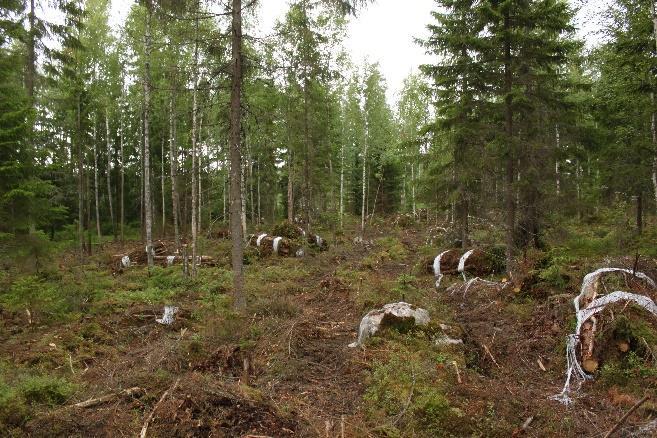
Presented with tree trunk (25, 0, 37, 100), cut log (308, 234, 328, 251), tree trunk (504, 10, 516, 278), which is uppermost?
tree trunk (25, 0, 37, 100)

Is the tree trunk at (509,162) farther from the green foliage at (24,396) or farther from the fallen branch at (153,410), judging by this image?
the green foliage at (24,396)

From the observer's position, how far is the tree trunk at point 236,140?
9.57 metres

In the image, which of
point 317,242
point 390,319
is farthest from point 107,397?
point 317,242

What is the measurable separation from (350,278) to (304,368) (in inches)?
268

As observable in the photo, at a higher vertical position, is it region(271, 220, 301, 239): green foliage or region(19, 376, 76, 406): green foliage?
region(271, 220, 301, 239): green foliage

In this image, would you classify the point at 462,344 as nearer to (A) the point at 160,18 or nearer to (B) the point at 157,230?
(A) the point at 160,18

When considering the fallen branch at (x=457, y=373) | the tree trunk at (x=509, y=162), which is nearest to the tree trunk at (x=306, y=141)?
the tree trunk at (x=509, y=162)

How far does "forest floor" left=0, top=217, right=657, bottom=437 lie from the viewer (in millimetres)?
4902

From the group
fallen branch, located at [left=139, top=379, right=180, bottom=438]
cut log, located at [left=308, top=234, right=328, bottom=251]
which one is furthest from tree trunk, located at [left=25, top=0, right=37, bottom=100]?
fallen branch, located at [left=139, top=379, right=180, bottom=438]

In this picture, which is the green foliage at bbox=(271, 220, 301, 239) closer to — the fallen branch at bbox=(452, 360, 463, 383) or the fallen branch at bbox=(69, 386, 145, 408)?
the fallen branch at bbox=(452, 360, 463, 383)

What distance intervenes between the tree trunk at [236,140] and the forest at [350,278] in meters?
0.05

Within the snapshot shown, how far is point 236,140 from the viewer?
965 cm

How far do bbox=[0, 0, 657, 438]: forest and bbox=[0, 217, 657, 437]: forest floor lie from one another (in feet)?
0.13

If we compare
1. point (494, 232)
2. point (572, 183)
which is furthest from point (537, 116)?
point (494, 232)
